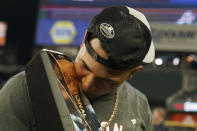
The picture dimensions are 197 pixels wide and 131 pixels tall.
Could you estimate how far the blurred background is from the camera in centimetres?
779

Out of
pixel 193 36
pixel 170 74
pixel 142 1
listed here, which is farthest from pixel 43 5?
pixel 170 74

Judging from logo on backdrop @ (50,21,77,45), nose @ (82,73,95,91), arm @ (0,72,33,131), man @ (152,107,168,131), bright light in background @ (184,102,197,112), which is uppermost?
nose @ (82,73,95,91)

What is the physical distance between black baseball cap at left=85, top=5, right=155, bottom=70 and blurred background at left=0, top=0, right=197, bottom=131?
5.00m


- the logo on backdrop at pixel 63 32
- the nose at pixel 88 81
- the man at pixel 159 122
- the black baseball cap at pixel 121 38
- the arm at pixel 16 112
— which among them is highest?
the black baseball cap at pixel 121 38

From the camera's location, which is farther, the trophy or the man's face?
the man's face

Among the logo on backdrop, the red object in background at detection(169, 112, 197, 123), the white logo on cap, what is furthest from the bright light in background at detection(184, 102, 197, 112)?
the white logo on cap

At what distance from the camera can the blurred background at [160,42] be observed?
7785 mm

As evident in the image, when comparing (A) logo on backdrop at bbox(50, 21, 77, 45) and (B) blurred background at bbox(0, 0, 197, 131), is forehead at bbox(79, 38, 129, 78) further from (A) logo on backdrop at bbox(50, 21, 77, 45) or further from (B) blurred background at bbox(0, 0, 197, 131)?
(A) logo on backdrop at bbox(50, 21, 77, 45)

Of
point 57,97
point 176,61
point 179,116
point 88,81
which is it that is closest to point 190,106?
point 179,116

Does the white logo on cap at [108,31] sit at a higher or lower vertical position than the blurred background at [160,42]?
higher

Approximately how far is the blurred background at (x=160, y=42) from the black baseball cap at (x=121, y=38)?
5001mm

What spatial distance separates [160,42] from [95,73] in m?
7.01

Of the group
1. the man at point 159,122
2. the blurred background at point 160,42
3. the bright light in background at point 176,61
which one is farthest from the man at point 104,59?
the bright light in background at point 176,61

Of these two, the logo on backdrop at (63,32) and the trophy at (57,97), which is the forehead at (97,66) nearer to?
the trophy at (57,97)
